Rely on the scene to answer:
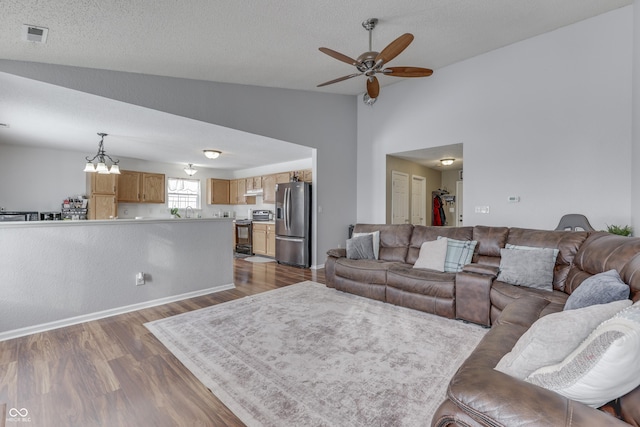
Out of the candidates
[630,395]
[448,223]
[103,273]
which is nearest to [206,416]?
[630,395]

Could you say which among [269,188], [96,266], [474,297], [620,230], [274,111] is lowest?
[474,297]

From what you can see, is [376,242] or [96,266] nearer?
[96,266]

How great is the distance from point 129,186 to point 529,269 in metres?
7.53

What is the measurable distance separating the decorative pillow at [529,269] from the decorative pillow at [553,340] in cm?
178

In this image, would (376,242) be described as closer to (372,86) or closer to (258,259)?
(372,86)

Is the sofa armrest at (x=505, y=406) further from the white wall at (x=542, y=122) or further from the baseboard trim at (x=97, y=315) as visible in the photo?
the white wall at (x=542, y=122)

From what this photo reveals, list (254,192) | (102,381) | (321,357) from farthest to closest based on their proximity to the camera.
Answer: (254,192) < (321,357) < (102,381)

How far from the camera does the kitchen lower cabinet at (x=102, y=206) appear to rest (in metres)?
6.02

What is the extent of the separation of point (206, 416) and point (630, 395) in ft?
6.24

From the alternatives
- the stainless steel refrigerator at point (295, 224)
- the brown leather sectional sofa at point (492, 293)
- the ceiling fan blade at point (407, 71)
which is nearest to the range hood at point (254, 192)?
the stainless steel refrigerator at point (295, 224)

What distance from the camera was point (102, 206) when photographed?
241 inches

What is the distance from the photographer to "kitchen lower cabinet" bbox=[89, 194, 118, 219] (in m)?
6.02

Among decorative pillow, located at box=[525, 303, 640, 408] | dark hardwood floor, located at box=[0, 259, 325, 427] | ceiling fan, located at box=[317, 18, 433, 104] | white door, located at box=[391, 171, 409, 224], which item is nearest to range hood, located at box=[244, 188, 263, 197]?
white door, located at box=[391, 171, 409, 224]

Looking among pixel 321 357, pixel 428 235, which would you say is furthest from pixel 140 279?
pixel 428 235
